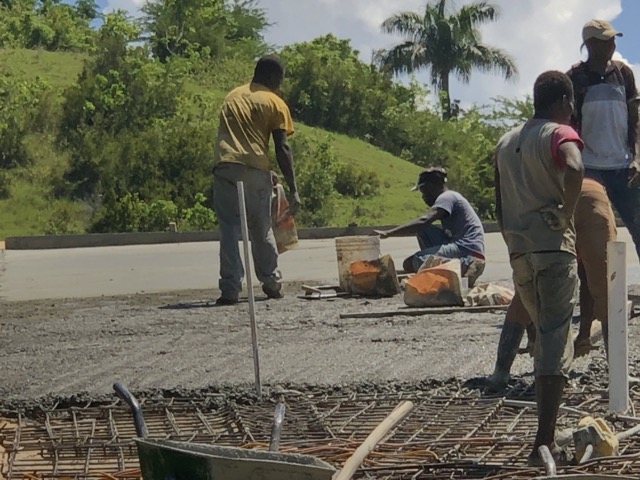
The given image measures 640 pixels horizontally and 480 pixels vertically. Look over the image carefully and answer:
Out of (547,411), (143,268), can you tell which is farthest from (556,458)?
(143,268)

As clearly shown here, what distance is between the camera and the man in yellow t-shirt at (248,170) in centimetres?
997

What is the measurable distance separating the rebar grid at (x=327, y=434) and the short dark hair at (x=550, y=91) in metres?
1.36

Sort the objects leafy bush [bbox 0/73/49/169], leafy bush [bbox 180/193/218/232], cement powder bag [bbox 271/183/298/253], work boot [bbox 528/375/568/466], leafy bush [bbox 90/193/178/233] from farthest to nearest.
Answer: leafy bush [bbox 0/73/49/169] → leafy bush [bbox 180/193/218/232] → leafy bush [bbox 90/193/178/233] → cement powder bag [bbox 271/183/298/253] → work boot [bbox 528/375/568/466]

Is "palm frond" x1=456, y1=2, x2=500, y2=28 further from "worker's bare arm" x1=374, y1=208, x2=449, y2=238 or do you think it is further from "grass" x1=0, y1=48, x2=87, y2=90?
"worker's bare arm" x1=374, y1=208, x2=449, y2=238

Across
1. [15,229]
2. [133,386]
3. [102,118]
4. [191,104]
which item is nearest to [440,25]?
[191,104]

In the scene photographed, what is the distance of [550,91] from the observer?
4.68 meters

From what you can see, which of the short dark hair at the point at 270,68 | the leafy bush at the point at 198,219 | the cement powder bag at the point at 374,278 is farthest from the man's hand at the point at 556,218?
the leafy bush at the point at 198,219

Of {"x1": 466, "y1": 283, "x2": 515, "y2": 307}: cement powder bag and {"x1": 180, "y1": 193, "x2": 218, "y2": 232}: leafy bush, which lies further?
{"x1": 180, "y1": 193, "x2": 218, "y2": 232}: leafy bush

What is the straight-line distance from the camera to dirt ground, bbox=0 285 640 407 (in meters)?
6.41

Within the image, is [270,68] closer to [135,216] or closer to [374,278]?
[374,278]

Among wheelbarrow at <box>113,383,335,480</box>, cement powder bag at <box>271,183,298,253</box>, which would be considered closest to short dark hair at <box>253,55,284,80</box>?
cement powder bag at <box>271,183,298,253</box>

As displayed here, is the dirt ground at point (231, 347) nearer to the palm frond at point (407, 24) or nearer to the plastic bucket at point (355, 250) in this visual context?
the plastic bucket at point (355, 250)

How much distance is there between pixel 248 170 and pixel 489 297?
7.73 feet

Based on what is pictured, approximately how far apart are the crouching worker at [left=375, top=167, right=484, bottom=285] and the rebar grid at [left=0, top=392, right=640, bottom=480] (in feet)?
14.2
